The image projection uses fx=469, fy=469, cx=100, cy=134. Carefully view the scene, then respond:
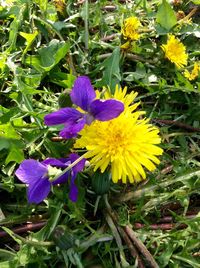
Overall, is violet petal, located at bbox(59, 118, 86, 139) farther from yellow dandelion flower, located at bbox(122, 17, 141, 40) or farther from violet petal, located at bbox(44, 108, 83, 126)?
yellow dandelion flower, located at bbox(122, 17, 141, 40)

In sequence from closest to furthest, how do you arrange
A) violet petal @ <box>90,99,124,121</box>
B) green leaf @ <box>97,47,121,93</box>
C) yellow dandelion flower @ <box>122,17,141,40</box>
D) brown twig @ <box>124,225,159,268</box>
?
violet petal @ <box>90,99,124,121</box>
brown twig @ <box>124,225,159,268</box>
green leaf @ <box>97,47,121,93</box>
yellow dandelion flower @ <box>122,17,141,40</box>

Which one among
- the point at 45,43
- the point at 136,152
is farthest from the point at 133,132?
the point at 45,43

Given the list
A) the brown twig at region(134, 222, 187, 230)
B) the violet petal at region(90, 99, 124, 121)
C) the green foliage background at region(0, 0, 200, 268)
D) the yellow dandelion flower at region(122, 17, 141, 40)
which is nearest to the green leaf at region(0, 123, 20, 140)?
the green foliage background at region(0, 0, 200, 268)

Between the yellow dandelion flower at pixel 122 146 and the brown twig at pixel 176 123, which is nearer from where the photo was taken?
the yellow dandelion flower at pixel 122 146

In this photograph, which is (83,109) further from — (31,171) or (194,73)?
(194,73)

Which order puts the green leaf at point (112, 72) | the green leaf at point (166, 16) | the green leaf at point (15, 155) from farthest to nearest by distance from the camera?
the green leaf at point (166, 16) → the green leaf at point (112, 72) → the green leaf at point (15, 155)

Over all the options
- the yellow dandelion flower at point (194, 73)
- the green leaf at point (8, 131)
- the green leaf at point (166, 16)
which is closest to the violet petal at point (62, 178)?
the green leaf at point (8, 131)

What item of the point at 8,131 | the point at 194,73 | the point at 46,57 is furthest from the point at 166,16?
the point at 8,131

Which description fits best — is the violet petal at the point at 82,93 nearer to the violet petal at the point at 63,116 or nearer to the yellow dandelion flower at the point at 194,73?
the violet petal at the point at 63,116
